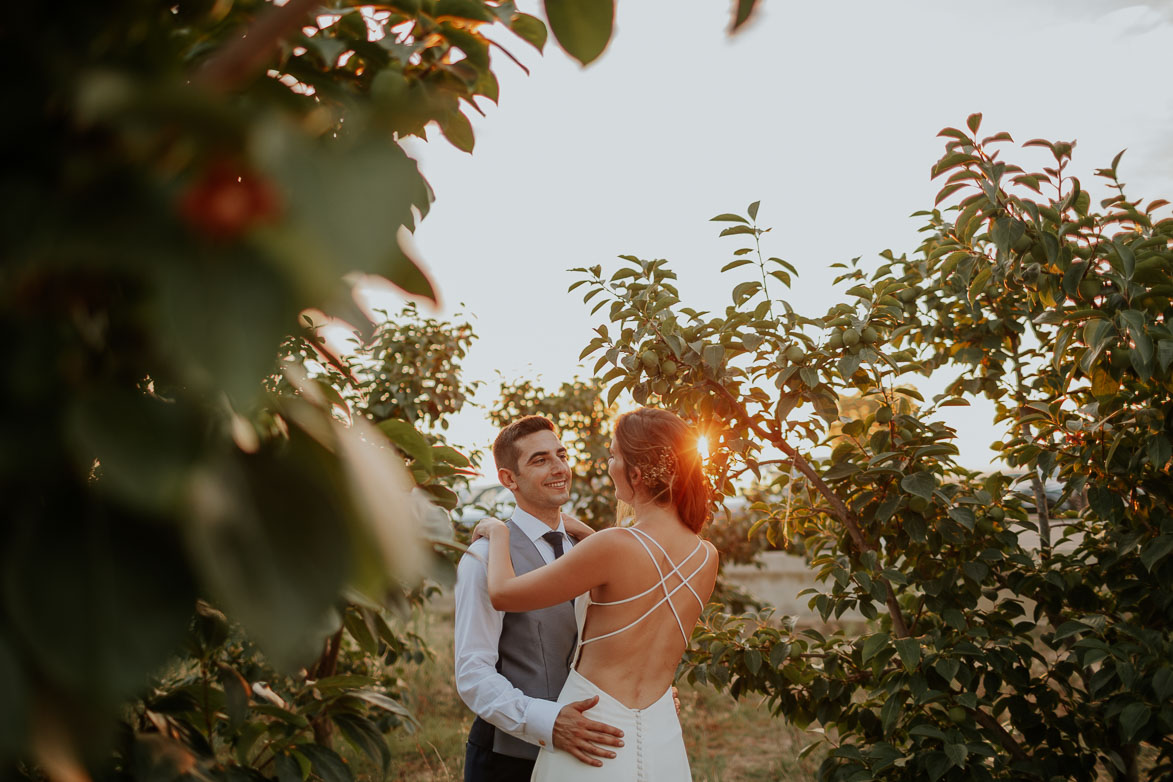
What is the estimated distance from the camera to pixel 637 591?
2812 mm

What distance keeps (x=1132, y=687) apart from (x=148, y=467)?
3496 millimetres

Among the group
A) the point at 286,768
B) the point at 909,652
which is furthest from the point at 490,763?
the point at 286,768

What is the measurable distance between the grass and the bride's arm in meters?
2.58

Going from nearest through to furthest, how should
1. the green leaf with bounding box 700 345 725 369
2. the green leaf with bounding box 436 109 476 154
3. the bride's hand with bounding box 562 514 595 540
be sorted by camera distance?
1. the green leaf with bounding box 436 109 476 154
2. the green leaf with bounding box 700 345 725 369
3. the bride's hand with bounding box 562 514 595 540

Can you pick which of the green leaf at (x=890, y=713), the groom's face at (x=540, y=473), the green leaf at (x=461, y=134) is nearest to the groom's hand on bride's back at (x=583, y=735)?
the groom's face at (x=540, y=473)

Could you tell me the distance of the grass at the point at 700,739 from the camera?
567cm

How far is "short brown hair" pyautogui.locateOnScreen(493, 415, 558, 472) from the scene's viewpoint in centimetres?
357

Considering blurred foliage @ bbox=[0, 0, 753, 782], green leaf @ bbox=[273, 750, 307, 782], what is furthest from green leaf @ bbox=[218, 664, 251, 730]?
blurred foliage @ bbox=[0, 0, 753, 782]

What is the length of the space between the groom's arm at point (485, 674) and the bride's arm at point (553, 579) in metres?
0.13

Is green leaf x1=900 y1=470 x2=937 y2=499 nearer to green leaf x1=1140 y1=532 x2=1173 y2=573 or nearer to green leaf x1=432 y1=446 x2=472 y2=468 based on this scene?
green leaf x1=1140 y1=532 x2=1173 y2=573

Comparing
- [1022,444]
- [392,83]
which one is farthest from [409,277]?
[1022,444]

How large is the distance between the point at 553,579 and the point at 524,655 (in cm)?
60

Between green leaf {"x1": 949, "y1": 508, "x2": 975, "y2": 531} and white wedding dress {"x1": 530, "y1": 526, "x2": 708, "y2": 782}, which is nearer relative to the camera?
white wedding dress {"x1": 530, "y1": 526, "x2": 708, "y2": 782}

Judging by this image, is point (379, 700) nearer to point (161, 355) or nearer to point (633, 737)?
point (161, 355)
